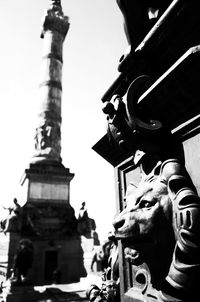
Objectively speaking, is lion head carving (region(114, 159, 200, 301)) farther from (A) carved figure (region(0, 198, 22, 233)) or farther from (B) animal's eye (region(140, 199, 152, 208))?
(A) carved figure (region(0, 198, 22, 233))

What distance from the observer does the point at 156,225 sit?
1.48m

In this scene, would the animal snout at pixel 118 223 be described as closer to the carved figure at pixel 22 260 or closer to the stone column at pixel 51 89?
the carved figure at pixel 22 260

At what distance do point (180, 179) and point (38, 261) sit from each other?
15126mm

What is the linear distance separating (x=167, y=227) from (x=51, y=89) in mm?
20071

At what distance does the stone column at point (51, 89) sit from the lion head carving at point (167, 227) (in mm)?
16504

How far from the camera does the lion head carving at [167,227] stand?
4.20 ft

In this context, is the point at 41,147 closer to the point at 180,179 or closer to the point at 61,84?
the point at 61,84

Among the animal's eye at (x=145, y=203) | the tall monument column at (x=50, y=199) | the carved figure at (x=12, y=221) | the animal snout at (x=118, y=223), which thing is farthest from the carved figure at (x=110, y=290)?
the carved figure at (x=12, y=221)

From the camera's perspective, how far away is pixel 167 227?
4.85 ft

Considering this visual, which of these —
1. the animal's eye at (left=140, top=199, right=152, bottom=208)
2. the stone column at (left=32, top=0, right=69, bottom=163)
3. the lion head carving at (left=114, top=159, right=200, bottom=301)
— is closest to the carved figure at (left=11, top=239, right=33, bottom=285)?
the stone column at (left=32, top=0, right=69, bottom=163)

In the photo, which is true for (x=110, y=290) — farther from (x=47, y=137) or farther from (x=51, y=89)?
(x=51, y=89)

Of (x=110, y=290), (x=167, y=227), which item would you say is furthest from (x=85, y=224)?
(x=167, y=227)

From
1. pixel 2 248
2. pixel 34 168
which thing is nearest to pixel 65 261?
pixel 2 248

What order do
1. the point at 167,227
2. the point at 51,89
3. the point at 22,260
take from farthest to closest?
the point at 51,89 < the point at 22,260 < the point at 167,227
